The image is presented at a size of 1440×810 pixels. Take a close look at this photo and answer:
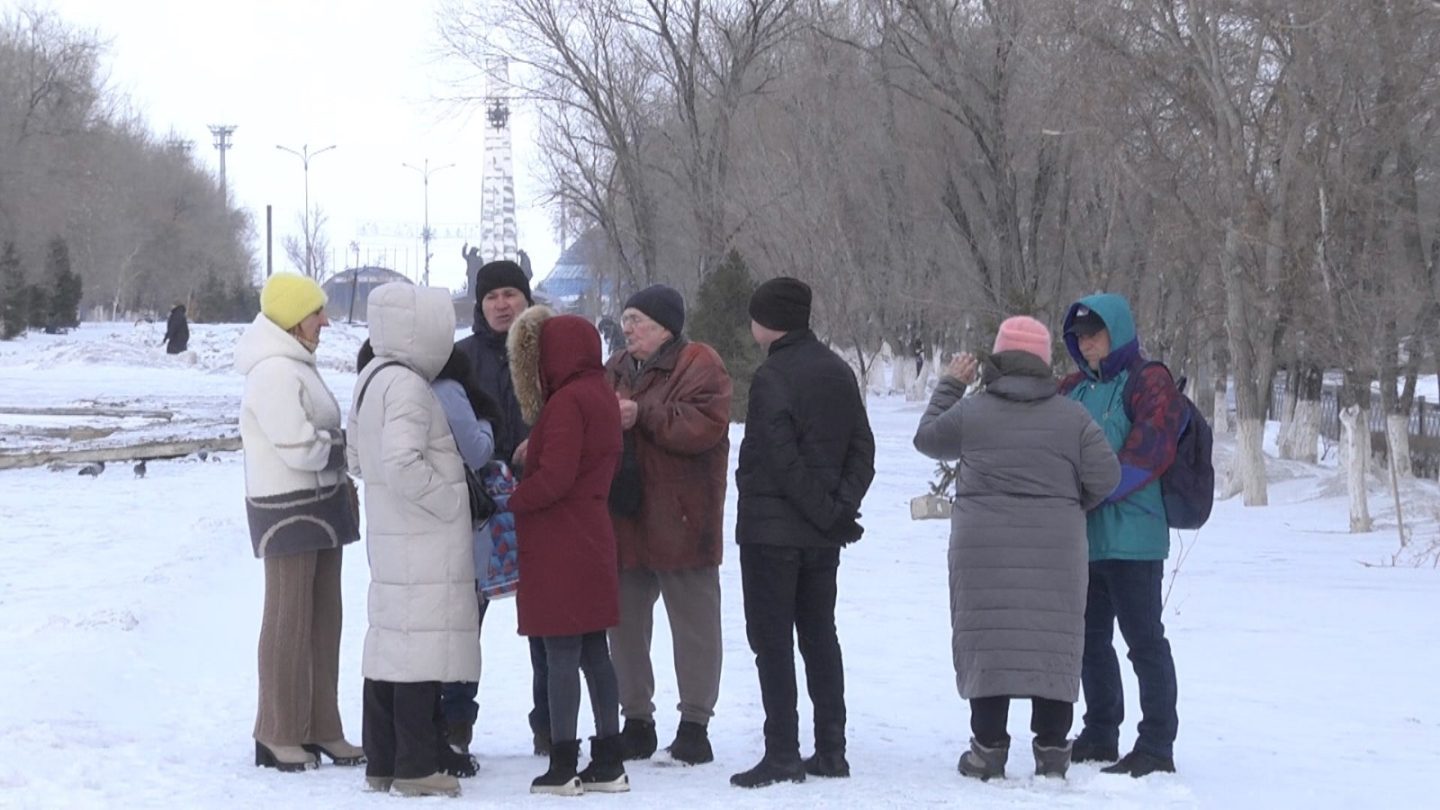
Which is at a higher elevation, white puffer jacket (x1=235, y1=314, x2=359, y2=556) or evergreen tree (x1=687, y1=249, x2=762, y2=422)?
evergreen tree (x1=687, y1=249, x2=762, y2=422)

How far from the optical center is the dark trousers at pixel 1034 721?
5.94 metres

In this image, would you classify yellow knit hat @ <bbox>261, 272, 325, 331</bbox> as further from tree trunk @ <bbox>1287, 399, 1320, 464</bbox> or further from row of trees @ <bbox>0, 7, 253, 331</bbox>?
row of trees @ <bbox>0, 7, 253, 331</bbox>

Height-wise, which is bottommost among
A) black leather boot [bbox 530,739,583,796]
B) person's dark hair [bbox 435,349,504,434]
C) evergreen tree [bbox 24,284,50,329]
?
black leather boot [bbox 530,739,583,796]

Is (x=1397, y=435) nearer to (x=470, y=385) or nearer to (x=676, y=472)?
(x=676, y=472)

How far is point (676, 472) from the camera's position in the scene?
624 cm

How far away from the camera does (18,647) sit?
8352 mm

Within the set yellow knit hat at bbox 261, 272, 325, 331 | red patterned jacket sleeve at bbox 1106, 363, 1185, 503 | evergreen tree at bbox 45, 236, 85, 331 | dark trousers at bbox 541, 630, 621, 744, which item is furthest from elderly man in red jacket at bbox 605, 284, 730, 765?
evergreen tree at bbox 45, 236, 85, 331

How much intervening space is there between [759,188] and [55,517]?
65.0 feet

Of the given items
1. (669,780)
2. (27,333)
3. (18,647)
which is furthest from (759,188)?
(27,333)

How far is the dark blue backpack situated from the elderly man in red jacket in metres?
1.52

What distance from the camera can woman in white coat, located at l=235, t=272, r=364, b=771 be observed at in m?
6.02

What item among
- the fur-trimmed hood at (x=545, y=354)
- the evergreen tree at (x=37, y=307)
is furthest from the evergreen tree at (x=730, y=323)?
the evergreen tree at (x=37, y=307)

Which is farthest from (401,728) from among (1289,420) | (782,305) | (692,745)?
(1289,420)

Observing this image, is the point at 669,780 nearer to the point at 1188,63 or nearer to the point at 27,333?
the point at 1188,63
